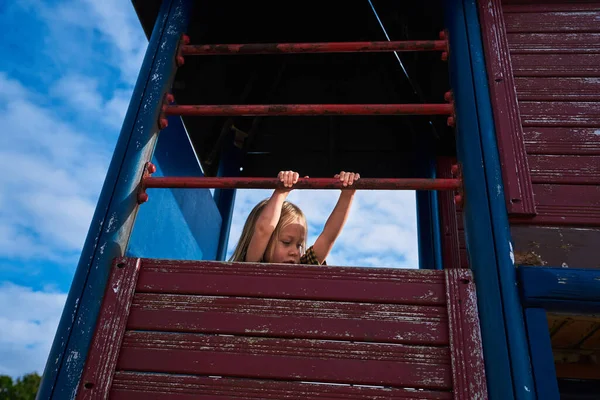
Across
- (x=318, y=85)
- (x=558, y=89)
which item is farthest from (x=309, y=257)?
(x=318, y=85)

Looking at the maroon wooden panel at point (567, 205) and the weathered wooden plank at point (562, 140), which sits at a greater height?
the weathered wooden plank at point (562, 140)

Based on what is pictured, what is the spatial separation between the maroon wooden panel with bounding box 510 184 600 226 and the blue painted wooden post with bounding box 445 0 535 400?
18cm

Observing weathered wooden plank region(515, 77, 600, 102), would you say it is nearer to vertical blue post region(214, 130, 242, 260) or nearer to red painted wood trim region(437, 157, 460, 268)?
red painted wood trim region(437, 157, 460, 268)

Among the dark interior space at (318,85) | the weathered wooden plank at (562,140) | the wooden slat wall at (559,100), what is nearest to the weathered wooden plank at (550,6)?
the wooden slat wall at (559,100)

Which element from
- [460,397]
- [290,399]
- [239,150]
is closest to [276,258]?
[290,399]

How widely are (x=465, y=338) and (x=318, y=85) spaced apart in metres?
3.12

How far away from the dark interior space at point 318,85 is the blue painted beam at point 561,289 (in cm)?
183

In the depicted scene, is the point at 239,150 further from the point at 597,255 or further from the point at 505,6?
the point at 597,255

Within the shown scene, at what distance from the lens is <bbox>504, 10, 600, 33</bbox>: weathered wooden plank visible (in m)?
2.43

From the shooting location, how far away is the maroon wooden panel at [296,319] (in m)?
1.64

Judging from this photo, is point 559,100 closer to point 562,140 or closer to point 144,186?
point 562,140

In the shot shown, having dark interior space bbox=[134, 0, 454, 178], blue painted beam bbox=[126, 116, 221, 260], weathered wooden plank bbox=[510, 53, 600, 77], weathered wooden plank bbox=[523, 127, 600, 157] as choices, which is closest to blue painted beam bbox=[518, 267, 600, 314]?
weathered wooden plank bbox=[523, 127, 600, 157]

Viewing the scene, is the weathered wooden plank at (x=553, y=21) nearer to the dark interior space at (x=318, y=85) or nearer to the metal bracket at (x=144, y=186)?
the dark interior space at (x=318, y=85)

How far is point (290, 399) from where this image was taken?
154 cm
